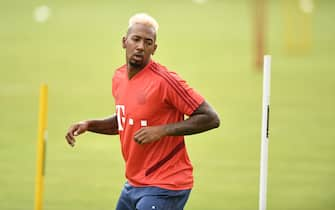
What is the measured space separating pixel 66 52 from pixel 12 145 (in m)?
8.59

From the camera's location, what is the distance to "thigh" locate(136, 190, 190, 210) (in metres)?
6.91

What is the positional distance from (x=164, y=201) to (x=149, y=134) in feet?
1.88

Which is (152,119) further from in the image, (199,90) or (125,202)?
(199,90)

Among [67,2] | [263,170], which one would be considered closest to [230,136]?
[263,170]

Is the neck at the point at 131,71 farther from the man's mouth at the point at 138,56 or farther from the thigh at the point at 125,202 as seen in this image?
the thigh at the point at 125,202

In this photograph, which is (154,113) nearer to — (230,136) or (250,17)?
(230,136)

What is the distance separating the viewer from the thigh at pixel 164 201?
272 inches

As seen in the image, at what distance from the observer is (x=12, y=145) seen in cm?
1354

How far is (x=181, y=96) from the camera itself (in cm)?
684

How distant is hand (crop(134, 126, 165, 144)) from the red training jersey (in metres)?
0.23

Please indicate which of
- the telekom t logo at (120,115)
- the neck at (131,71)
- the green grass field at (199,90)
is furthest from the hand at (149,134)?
the green grass field at (199,90)

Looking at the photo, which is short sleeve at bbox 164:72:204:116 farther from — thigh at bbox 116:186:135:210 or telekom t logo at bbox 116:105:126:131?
thigh at bbox 116:186:135:210

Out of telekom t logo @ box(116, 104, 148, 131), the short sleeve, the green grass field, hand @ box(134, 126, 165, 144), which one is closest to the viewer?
hand @ box(134, 126, 165, 144)

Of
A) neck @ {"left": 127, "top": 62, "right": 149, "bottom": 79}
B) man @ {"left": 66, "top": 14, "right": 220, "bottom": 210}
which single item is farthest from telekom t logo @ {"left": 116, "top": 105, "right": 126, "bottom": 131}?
neck @ {"left": 127, "top": 62, "right": 149, "bottom": 79}
